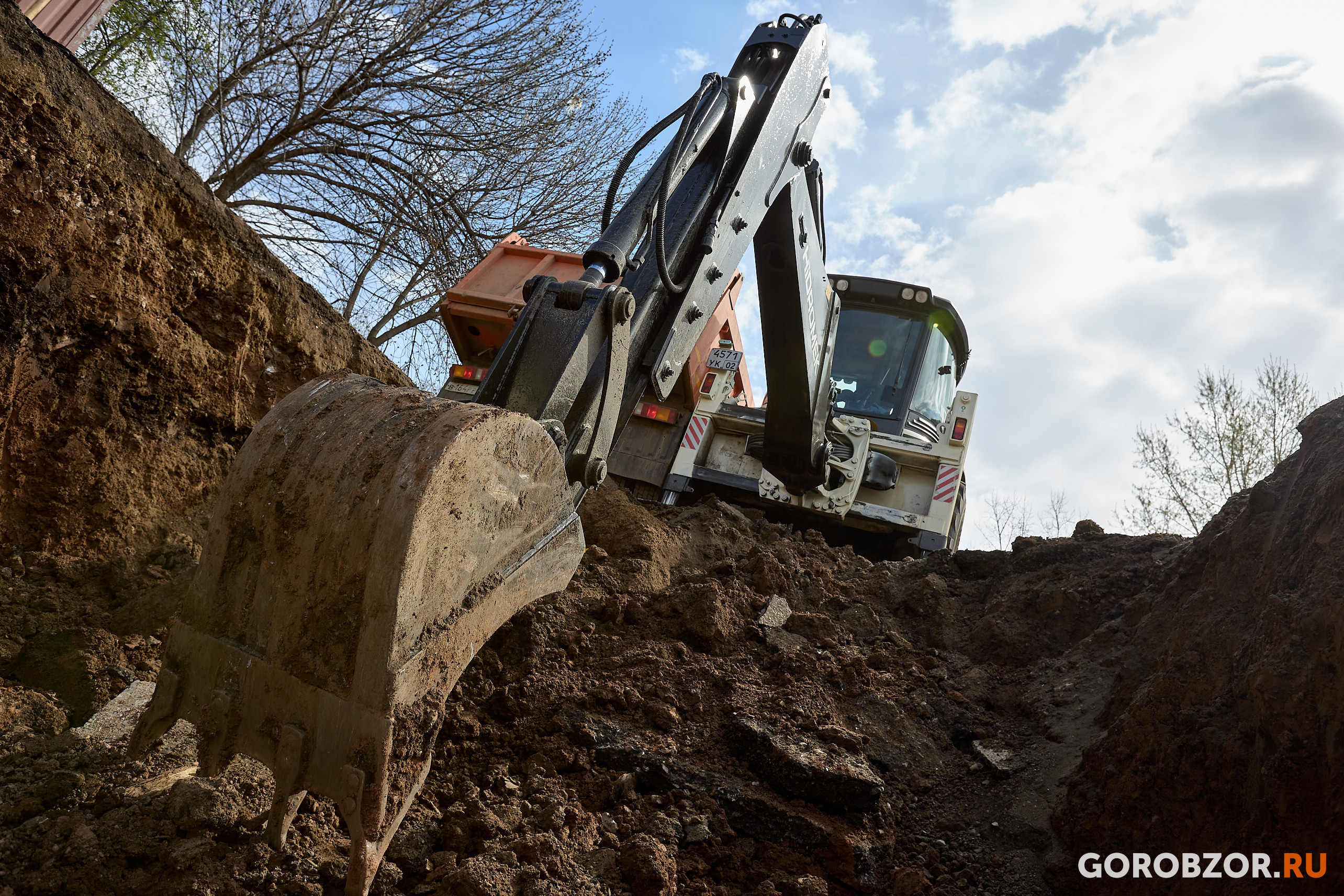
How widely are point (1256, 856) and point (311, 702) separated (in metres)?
2.34

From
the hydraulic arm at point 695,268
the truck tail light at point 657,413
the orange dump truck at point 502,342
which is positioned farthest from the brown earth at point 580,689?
the truck tail light at point 657,413

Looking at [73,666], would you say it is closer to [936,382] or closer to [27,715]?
[27,715]

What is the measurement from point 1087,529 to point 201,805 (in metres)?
5.31

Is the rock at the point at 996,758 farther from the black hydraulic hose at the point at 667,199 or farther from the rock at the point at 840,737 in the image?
the black hydraulic hose at the point at 667,199

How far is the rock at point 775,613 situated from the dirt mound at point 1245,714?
4.48 ft

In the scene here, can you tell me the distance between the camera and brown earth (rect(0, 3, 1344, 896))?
211 centimetres

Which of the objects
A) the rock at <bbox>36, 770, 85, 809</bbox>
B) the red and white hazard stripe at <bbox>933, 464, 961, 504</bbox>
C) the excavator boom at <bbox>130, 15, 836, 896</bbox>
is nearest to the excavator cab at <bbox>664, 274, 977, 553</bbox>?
the red and white hazard stripe at <bbox>933, 464, 961, 504</bbox>

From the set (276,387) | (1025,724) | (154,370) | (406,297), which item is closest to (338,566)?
(154,370)

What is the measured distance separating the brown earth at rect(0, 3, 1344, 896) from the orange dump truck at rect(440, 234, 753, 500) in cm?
327

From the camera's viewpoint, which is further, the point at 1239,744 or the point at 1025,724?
the point at 1025,724

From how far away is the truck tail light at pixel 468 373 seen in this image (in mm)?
7555

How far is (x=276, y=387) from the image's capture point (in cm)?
386

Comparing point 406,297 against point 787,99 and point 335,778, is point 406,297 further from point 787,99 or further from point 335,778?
point 335,778

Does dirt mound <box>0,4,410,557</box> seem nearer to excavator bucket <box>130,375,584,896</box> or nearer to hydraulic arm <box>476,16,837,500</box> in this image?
excavator bucket <box>130,375,584,896</box>
